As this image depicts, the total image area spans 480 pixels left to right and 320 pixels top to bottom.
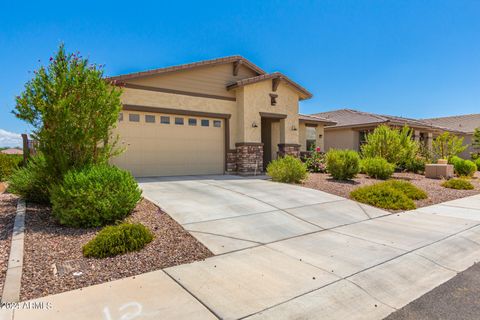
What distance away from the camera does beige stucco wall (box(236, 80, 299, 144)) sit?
45.4 feet

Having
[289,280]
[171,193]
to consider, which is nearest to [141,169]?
[171,193]

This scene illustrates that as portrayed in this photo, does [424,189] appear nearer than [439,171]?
Yes

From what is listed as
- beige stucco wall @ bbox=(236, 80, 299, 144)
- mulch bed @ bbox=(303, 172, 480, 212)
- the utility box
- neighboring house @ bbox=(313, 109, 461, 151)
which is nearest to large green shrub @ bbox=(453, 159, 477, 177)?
the utility box

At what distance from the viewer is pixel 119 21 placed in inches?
411

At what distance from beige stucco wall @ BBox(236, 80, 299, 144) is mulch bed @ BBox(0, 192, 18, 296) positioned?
9133 mm

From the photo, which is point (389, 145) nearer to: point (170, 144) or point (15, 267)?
point (170, 144)

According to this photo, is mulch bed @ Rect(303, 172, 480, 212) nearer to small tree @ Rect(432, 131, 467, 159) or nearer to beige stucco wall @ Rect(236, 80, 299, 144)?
beige stucco wall @ Rect(236, 80, 299, 144)

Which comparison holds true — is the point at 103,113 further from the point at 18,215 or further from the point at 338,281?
the point at 338,281

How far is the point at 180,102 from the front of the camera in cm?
1259

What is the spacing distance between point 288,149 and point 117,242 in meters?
11.9

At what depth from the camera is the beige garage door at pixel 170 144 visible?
1153 cm

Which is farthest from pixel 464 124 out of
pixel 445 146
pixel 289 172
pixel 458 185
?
pixel 289 172

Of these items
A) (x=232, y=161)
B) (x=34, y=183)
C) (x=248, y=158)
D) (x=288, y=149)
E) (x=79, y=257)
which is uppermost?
(x=288, y=149)

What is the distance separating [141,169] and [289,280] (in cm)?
950
